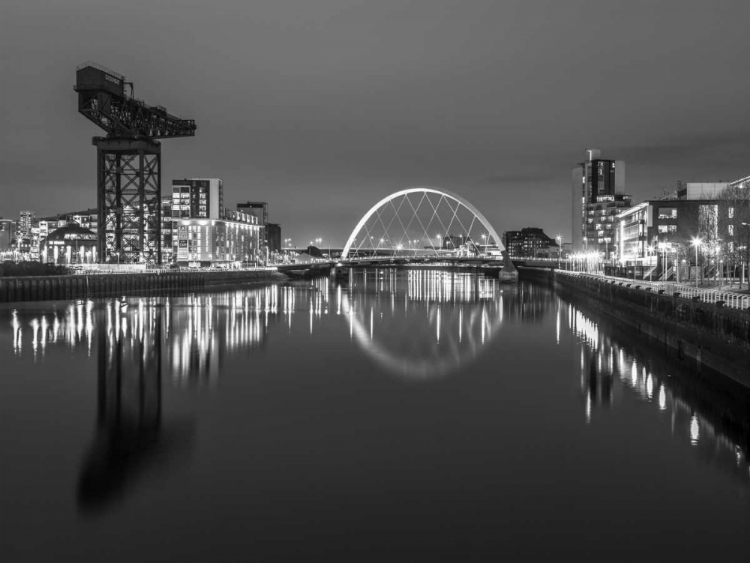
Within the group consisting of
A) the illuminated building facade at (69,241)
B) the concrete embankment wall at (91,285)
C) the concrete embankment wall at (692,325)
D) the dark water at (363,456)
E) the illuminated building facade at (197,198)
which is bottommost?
the dark water at (363,456)

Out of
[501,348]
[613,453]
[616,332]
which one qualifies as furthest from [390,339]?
[613,453]

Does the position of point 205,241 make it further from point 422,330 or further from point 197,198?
point 422,330

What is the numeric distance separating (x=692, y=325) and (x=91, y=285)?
140 ft

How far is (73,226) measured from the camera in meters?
114

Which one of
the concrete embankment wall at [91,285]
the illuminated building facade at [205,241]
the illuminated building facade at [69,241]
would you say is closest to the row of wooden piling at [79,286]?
the concrete embankment wall at [91,285]

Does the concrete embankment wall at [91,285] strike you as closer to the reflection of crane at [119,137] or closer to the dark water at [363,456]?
the reflection of crane at [119,137]

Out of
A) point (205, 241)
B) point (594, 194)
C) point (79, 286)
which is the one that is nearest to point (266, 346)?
point (79, 286)

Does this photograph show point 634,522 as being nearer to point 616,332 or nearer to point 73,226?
point 616,332

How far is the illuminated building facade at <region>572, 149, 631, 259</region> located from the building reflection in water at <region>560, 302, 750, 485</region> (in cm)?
11035

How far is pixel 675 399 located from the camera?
674 inches

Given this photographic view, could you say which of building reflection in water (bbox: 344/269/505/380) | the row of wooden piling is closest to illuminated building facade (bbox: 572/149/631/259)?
building reflection in water (bbox: 344/269/505/380)

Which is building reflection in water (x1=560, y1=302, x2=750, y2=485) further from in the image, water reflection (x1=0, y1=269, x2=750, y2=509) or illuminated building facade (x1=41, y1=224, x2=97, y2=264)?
illuminated building facade (x1=41, y1=224, x2=97, y2=264)

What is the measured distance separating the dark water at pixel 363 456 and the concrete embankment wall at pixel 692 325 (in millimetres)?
792

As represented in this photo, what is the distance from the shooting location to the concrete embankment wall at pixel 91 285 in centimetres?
4484
